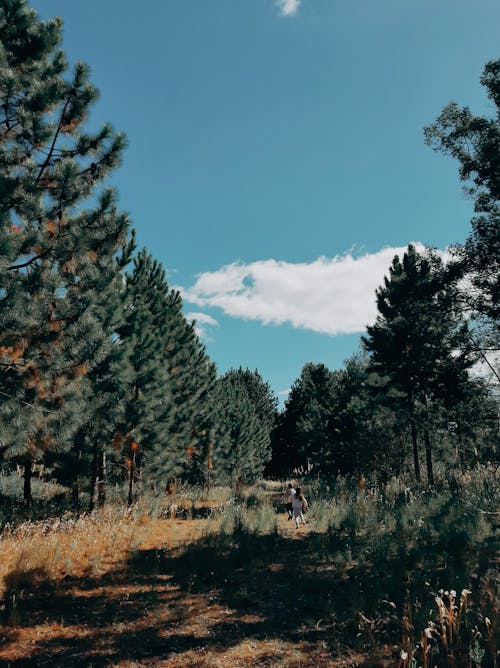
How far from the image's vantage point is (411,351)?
66.0 ft

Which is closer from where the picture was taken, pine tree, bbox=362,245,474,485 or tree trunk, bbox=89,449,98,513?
tree trunk, bbox=89,449,98,513

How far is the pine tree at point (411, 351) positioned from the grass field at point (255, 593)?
8217 millimetres

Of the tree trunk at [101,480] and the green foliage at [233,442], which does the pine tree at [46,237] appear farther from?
the green foliage at [233,442]

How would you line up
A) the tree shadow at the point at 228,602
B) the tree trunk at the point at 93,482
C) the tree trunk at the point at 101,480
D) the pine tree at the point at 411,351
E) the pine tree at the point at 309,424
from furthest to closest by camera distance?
the pine tree at the point at 309,424, the pine tree at the point at 411,351, the tree trunk at the point at 101,480, the tree trunk at the point at 93,482, the tree shadow at the point at 228,602

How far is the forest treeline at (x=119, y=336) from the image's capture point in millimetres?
7957

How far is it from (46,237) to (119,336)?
6.53 metres

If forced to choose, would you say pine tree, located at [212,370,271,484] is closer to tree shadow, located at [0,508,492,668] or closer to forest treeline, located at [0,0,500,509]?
forest treeline, located at [0,0,500,509]

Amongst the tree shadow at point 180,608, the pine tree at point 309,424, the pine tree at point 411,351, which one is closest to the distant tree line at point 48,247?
the tree shadow at point 180,608

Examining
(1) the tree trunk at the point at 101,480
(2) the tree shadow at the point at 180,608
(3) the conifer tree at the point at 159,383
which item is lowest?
(2) the tree shadow at the point at 180,608

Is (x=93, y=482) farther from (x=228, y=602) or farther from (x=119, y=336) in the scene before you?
(x=228, y=602)

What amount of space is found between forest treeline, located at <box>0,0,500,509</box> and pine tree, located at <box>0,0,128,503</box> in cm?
3

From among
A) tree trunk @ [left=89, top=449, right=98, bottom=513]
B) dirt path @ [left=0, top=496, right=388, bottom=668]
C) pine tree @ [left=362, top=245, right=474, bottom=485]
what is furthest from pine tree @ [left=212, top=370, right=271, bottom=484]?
dirt path @ [left=0, top=496, right=388, bottom=668]

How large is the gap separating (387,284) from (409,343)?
12.6 feet

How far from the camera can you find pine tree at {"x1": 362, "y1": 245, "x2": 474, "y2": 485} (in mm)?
17297
